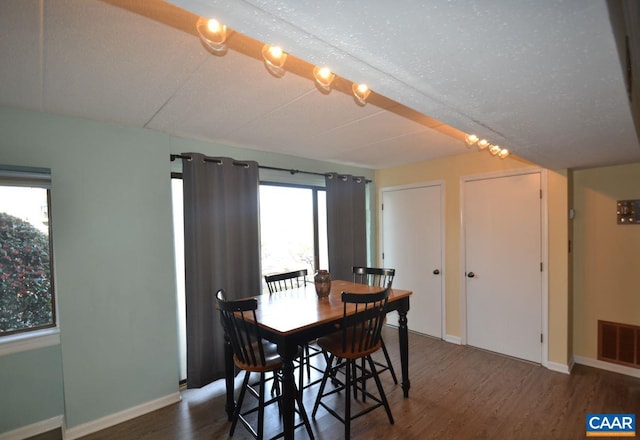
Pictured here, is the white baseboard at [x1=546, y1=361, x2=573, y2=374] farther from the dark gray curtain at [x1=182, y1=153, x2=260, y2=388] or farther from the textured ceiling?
the dark gray curtain at [x1=182, y1=153, x2=260, y2=388]

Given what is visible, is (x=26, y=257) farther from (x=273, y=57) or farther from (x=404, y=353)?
(x=404, y=353)

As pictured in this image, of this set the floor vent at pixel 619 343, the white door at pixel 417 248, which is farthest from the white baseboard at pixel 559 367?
the white door at pixel 417 248

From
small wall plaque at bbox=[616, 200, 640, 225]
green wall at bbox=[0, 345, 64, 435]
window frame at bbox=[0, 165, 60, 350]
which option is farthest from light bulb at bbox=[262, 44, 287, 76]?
small wall plaque at bbox=[616, 200, 640, 225]

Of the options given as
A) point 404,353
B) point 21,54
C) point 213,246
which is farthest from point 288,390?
point 21,54

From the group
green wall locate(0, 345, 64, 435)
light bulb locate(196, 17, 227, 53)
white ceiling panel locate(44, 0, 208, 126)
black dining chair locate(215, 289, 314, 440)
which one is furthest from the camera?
green wall locate(0, 345, 64, 435)

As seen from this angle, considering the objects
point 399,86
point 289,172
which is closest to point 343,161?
point 289,172

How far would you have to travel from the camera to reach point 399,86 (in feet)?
3.92

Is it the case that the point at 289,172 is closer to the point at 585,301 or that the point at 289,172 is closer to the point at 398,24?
the point at 398,24

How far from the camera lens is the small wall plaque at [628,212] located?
111 inches

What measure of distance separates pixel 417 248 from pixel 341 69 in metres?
3.40

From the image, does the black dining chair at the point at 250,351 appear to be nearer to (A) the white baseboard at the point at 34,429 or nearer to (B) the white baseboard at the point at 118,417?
(B) the white baseboard at the point at 118,417

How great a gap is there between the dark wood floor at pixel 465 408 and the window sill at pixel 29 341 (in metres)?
0.80

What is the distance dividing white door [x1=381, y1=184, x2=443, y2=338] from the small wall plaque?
5.49 ft

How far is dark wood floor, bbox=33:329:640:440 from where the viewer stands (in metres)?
2.19
